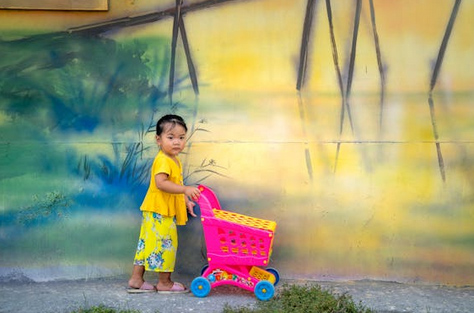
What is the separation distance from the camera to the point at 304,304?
4332 millimetres

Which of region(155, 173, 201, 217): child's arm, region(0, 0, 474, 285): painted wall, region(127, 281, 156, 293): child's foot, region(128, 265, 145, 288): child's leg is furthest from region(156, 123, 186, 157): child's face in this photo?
region(127, 281, 156, 293): child's foot

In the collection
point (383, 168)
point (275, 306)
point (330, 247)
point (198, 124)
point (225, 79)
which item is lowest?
point (275, 306)

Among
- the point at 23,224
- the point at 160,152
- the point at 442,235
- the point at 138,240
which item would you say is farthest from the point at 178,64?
the point at 442,235

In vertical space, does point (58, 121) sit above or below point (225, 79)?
below

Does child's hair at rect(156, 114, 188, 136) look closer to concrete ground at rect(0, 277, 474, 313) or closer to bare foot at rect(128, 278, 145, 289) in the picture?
bare foot at rect(128, 278, 145, 289)

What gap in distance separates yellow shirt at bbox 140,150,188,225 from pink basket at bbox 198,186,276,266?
0.26 meters

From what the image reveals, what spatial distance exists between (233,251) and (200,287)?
37cm

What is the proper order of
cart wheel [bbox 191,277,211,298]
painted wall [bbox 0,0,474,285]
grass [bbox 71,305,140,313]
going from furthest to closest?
painted wall [bbox 0,0,474,285] < cart wheel [bbox 191,277,211,298] < grass [bbox 71,305,140,313]

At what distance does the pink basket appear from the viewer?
4449mm

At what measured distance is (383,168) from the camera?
492cm

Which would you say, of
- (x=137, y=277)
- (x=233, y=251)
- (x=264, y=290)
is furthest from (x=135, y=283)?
(x=264, y=290)

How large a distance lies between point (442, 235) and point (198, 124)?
206 centimetres

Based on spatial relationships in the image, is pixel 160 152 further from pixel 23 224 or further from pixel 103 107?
pixel 23 224

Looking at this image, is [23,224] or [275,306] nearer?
[275,306]
